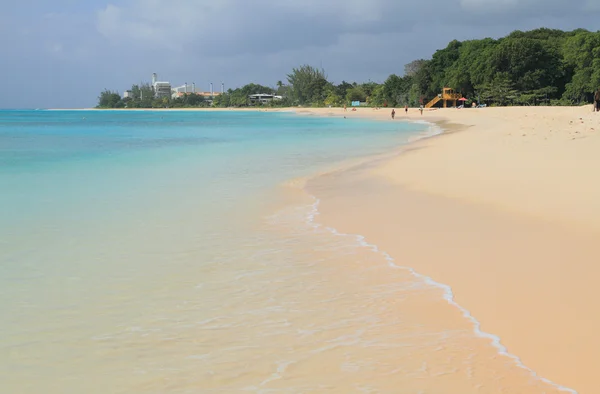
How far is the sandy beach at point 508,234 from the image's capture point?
3.50 metres

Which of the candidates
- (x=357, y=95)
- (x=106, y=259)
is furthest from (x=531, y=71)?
(x=106, y=259)

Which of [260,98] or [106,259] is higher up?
[260,98]

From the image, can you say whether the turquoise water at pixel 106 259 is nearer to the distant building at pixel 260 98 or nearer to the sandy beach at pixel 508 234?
the sandy beach at pixel 508 234

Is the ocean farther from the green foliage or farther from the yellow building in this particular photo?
the yellow building

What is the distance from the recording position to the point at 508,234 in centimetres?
591

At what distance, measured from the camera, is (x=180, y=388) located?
3055 millimetres

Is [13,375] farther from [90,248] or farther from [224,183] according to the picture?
[224,183]

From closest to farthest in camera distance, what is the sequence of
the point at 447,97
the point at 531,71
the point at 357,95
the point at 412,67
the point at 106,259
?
the point at 106,259
the point at 531,71
the point at 447,97
the point at 412,67
the point at 357,95

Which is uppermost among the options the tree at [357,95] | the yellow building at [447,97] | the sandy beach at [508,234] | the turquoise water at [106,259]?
the tree at [357,95]

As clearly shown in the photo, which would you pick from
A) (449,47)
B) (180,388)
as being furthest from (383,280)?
(449,47)

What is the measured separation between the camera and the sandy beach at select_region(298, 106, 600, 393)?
11.5ft

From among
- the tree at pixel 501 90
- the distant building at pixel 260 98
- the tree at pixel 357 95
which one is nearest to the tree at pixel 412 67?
the tree at pixel 357 95

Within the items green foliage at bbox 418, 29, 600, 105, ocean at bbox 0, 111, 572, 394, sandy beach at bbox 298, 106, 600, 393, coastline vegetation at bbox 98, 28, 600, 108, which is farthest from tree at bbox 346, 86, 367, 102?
ocean at bbox 0, 111, 572, 394

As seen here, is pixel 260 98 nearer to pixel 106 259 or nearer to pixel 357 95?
pixel 357 95
